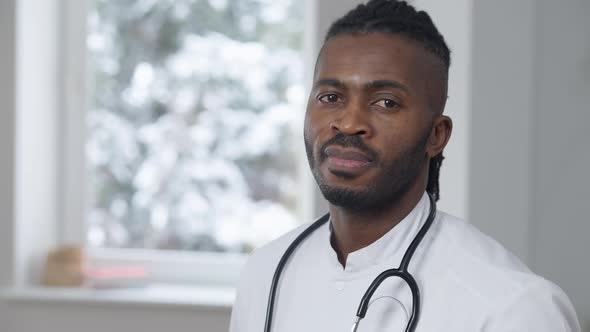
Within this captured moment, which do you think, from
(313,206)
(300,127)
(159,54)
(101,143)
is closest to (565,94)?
(313,206)

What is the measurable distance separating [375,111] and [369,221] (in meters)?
0.16

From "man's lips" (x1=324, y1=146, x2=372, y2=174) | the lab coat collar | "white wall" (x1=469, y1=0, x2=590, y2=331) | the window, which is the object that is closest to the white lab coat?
the lab coat collar

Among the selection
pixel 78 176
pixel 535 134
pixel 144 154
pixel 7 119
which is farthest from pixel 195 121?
pixel 535 134

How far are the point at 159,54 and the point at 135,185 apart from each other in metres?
0.43

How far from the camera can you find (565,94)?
185cm

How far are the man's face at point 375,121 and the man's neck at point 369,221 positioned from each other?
0.8 inches

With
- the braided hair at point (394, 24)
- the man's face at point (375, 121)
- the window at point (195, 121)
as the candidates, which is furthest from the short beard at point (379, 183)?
the window at point (195, 121)

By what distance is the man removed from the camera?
98cm

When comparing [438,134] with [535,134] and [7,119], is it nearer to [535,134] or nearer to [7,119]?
[535,134]

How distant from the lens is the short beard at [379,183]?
1.04 metres

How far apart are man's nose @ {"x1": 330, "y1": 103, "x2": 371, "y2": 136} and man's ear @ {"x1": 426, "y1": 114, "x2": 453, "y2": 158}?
0.34 feet

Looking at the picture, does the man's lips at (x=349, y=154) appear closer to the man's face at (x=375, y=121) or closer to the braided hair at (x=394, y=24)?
the man's face at (x=375, y=121)

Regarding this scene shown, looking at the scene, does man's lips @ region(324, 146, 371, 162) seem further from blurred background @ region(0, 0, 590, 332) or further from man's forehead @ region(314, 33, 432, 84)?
blurred background @ region(0, 0, 590, 332)

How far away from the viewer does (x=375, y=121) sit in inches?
40.9
